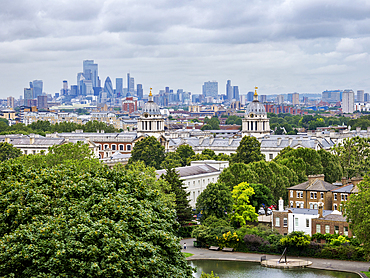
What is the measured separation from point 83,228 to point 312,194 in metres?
54.5

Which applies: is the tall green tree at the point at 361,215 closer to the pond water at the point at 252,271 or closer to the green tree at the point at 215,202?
the pond water at the point at 252,271

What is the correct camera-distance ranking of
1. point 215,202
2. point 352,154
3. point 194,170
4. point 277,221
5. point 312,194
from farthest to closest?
1. point 352,154
2. point 194,170
3. point 312,194
4. point 215,202
5. point 277,221

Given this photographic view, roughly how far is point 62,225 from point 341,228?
42485mm

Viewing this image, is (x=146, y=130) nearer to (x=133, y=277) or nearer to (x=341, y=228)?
(x=341, y=228)

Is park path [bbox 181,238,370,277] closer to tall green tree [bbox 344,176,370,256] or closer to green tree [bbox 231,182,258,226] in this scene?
tall green tree [bbox 344,176,370,256]

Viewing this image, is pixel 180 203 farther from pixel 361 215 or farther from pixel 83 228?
pixel 83 228

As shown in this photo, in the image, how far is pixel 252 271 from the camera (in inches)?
2389

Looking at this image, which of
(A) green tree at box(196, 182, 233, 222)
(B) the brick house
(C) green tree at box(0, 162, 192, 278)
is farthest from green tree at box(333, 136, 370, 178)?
(C) green tree at box(0, 162, 192, 278)

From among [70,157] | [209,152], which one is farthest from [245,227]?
[209,152]

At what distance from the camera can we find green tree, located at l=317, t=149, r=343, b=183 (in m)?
104

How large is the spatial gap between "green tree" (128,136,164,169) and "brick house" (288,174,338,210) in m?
47.8

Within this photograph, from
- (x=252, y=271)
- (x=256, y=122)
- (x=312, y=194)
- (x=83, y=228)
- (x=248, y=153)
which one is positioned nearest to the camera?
(x=83, y=228)

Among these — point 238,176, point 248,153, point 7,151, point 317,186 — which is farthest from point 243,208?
point 7,151

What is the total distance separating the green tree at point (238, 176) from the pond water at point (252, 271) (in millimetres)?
22147
